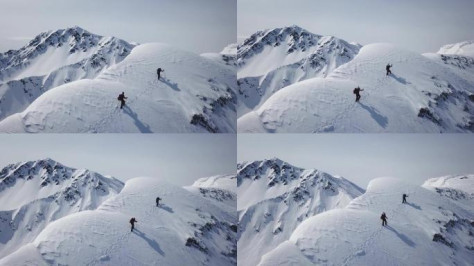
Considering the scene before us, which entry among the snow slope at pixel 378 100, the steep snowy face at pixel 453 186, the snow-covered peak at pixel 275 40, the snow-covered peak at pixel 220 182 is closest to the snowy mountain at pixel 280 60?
the snow-covered peak at pixel 275 40

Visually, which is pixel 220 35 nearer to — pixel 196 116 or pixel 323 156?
pixel 196 116

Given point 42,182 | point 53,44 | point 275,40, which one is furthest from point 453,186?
point 53,44

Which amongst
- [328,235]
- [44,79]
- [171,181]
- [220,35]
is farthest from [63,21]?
[328,235]

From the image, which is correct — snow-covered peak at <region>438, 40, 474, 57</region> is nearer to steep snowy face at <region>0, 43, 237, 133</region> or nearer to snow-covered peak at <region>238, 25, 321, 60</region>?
snow-covered peak at <region>238, 25, 321, 60</region>

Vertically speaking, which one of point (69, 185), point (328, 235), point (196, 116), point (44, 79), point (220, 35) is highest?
point (220, 35)

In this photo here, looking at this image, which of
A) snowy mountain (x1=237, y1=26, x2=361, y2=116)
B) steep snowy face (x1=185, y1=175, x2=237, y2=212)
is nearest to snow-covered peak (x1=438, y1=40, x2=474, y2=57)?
snowy mountain (x1=237, y1=26, x2=361, y2=116)

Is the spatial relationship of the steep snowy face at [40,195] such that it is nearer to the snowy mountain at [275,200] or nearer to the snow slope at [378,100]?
the snowy mountain at [275,200]

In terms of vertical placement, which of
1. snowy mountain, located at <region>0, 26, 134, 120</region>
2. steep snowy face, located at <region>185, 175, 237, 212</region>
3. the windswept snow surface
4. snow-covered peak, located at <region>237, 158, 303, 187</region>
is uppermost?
snowy mountain, located at <region>0, 26, 134, 120</region>
